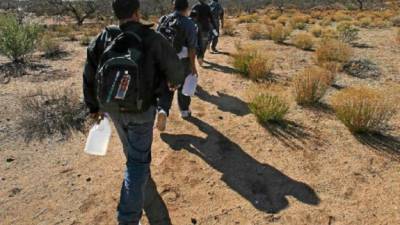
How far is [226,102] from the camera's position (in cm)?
693

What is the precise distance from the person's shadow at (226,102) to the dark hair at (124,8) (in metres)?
3.69

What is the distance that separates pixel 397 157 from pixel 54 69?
24.8 ft

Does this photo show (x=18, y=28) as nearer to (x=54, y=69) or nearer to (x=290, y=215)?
(x=54, y=69)

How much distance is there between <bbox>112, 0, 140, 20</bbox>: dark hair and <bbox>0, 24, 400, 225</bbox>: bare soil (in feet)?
6.34

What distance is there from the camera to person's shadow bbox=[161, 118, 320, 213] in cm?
404

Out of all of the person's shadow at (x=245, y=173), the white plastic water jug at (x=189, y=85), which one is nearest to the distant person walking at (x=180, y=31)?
the white plastic water jug at (x=189, y=85)

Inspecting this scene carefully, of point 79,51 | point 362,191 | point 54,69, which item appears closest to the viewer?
point 362,191

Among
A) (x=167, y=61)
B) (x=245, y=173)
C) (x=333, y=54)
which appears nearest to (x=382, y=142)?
(x=245, y=173)

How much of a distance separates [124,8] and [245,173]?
8.02 ft

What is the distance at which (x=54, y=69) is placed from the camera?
942cm

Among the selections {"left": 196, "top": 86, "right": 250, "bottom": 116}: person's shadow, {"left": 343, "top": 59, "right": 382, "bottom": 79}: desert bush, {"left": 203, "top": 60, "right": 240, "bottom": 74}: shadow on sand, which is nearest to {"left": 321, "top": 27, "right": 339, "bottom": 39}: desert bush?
{"left": 343, "top": 59, "right": 382, "bottom": 79}: desert bush

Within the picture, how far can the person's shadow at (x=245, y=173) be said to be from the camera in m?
4.04

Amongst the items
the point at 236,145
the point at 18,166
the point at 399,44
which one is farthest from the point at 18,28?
the point at 399,44

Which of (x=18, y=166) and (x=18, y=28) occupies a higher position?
(x=18, y=28)
